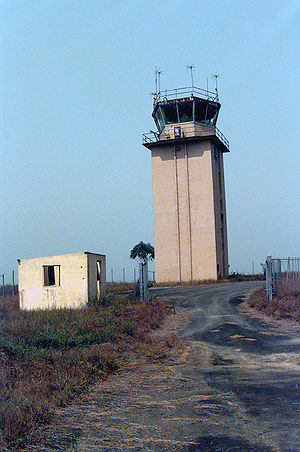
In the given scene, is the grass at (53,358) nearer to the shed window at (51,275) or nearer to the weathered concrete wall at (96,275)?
the weathered concrete wall at (96,275)

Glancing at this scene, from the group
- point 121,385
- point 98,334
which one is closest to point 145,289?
point 98,334

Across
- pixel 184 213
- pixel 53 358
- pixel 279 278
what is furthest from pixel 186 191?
pixel 53 358

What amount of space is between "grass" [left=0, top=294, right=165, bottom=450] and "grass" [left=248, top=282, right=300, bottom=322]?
5.11m

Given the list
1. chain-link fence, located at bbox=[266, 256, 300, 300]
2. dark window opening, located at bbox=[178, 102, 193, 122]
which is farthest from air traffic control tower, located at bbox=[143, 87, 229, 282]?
chain-link fence, located at bbox=[266, 256, 300, 300]

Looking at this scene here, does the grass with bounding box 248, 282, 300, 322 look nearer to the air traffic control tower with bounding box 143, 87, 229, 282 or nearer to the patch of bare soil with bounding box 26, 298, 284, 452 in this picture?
the patch of bare soil with bounding box 26, 298, 284, 452

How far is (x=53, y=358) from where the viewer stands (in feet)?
38.2

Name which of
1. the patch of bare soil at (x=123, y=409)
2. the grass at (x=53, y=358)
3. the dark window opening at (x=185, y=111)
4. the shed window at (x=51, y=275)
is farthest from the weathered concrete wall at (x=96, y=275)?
the dark window opening at (x=185, y=111)

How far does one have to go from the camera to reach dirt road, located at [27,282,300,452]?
21.7 feet

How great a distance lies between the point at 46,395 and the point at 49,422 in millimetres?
1370

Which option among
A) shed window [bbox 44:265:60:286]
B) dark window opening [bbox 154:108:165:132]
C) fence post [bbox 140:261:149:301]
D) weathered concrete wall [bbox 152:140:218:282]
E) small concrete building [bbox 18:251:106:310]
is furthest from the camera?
dark window opening [bbox 154:108:165:132]

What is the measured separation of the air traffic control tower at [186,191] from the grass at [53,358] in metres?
24.0

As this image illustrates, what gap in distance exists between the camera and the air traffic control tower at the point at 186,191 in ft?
144

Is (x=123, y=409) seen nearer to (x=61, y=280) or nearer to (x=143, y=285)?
(x=61, y=280)

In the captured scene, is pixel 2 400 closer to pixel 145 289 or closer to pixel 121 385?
pixel 121 385
